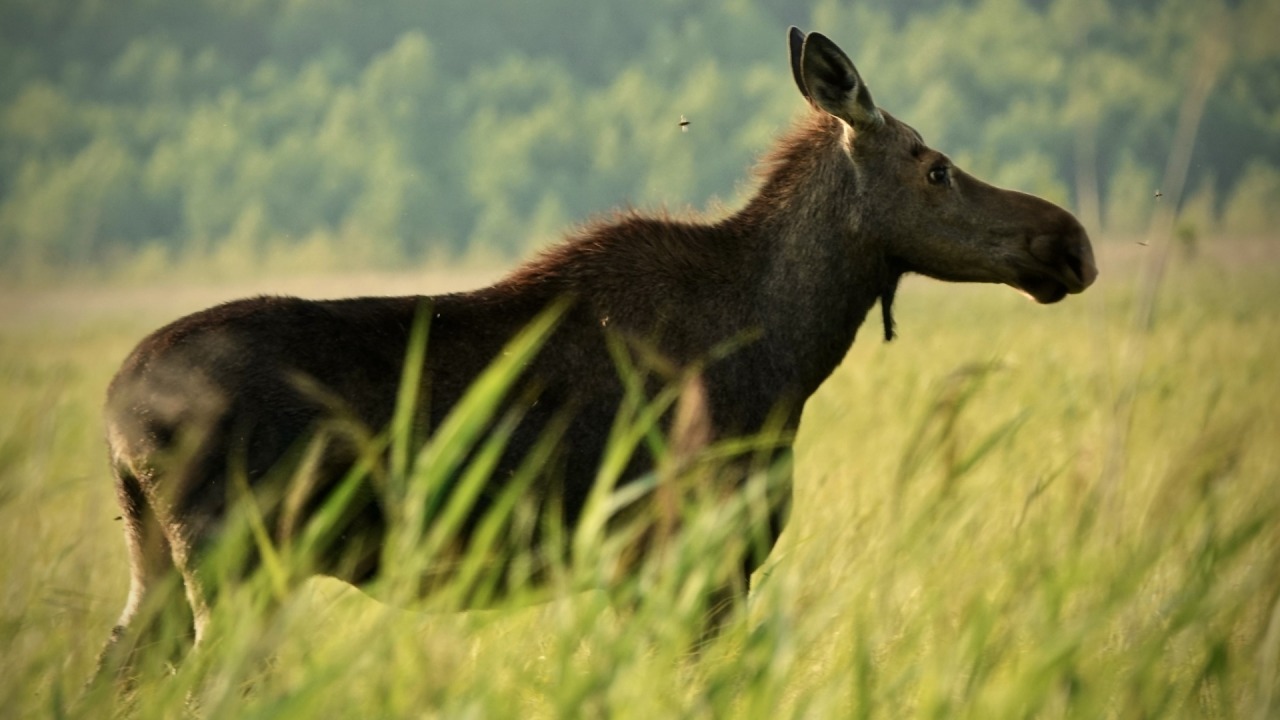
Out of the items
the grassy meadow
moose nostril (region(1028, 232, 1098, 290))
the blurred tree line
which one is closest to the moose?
moose nostril (region(1028, 232, 1098, 290))

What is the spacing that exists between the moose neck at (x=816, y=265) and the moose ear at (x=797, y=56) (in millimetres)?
227

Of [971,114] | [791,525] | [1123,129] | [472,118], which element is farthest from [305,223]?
[791,525]

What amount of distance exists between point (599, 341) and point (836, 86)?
1.35 meters

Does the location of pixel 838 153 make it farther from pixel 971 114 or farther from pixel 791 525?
pixel 971 114

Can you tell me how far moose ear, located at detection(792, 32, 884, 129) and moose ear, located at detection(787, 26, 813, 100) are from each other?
11 cm

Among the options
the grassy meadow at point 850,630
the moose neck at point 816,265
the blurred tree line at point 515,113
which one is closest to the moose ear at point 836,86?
the moose neck at point 816,265

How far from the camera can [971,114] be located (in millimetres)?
82188

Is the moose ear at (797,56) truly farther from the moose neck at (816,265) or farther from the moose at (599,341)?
the moose neck at (816,265)

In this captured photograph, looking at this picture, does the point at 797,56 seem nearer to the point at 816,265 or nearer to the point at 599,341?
the point at 816,265

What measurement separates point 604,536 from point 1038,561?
2.09 m

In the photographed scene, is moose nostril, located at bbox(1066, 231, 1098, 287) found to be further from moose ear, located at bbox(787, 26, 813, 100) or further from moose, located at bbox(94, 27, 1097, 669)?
moose ear, located at bbox(787, 26, 813, 100)

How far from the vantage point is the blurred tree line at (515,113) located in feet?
229

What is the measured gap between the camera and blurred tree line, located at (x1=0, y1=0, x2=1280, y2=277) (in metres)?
69.7

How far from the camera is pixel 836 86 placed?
6.00 m
